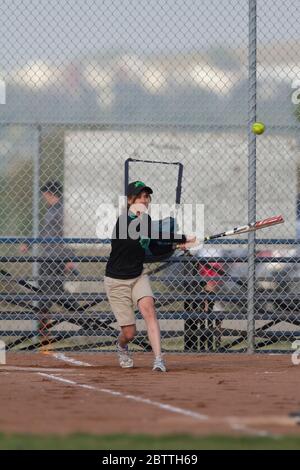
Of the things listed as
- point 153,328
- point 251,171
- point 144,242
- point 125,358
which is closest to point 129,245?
point 144,242

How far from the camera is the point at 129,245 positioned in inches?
424

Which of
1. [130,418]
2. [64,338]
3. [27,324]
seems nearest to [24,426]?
[130,418]

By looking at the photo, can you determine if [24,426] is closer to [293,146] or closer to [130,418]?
[130,418]

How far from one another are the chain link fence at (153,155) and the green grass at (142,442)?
618 cm

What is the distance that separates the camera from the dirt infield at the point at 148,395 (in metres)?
6.73

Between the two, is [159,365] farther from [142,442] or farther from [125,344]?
[142,442]

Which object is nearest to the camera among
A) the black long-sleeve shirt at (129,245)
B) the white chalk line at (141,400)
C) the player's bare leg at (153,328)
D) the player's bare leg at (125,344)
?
the white chalk line at (141,400)

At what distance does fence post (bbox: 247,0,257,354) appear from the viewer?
1227cm

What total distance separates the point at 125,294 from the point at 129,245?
48 cm

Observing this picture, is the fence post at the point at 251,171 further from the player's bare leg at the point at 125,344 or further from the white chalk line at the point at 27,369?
the white chalk line at the point at 27,369

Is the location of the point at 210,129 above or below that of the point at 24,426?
above

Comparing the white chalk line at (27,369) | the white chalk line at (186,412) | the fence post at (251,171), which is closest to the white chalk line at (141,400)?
the white chalk line at (186,412)

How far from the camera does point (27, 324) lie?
13375 mm

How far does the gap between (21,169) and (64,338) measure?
6.60 feet
